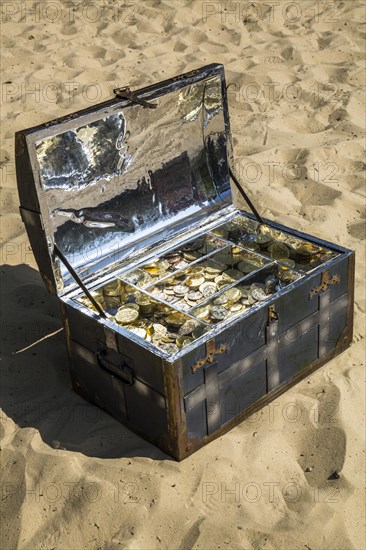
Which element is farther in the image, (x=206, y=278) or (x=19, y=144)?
(x=206, y=278)

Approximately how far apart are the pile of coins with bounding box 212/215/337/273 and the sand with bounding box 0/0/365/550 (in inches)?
16.6

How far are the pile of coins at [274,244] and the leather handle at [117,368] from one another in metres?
0.95

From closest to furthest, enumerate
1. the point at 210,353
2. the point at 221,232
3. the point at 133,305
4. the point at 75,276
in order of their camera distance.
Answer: the point at 210,353
the point at 75,276
the point at 133,305
the point at 221,232

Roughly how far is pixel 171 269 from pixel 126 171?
1.62 feet

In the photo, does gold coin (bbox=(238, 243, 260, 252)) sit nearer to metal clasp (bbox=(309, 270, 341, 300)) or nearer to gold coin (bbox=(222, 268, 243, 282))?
gold coin (bbox=(222, 268, 243, 282))

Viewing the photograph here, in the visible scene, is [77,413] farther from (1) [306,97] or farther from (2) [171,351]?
(1) [306,97]

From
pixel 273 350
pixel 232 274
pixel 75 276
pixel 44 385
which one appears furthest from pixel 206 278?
pixel 44 385

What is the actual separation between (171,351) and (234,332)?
0.96ft

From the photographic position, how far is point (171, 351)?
3.90 metres

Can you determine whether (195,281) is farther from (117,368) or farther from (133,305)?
(117,368)

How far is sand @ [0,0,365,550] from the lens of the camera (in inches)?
141

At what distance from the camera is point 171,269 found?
4426mm

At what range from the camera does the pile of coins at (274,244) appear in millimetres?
4332

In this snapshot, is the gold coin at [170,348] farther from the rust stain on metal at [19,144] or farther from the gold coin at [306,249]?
the rust stain on metal at [19,144]
